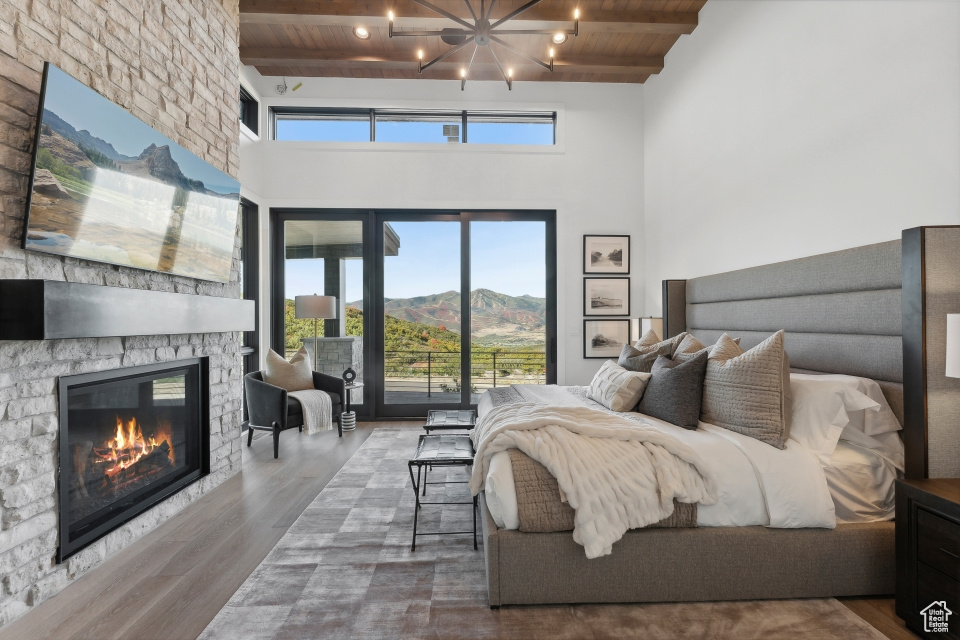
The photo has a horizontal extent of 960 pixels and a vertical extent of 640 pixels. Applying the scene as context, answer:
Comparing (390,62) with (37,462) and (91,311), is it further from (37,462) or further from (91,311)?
(37,462)

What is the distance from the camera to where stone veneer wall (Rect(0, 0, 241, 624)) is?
1.79 m

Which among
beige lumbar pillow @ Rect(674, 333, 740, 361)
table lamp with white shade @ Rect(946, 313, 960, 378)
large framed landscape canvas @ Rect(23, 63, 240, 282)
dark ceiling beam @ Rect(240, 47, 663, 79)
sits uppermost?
dark ceiling beam @ Rect(240, 47, 663, 79)

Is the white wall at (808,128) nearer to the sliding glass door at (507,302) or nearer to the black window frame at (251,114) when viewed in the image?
the sliding glass door at (507,302)

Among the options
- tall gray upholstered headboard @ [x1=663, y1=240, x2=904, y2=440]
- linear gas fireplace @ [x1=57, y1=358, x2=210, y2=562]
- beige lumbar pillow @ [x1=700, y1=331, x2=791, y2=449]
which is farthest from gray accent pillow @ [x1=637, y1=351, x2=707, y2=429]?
linear gas fireplace @ [x1=57, y1=358, x2=210, y2=562]

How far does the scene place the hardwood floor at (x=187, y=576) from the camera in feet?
5.72

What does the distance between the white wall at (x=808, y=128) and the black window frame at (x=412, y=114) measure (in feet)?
4.84

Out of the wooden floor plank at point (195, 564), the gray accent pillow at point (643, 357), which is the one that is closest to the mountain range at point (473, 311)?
Result: the wooden floor plank at point (195, 564)

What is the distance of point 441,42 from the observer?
14.5ft

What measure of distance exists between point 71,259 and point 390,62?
3.55 metres

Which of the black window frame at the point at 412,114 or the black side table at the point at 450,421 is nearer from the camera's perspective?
the black side table at the point at 450,421

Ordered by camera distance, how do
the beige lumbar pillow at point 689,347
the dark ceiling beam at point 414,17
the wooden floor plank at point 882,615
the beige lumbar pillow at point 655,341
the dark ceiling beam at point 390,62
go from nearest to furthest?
the wooden floor plank at point 882,615, the beige lumbar pillow at point 689,347, the beige lumbar pillow at point 655,341, the dark ceiling beam at point 414,17, the dark ceiling beam at point 390,62

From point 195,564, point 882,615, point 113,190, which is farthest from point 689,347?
point 113,190

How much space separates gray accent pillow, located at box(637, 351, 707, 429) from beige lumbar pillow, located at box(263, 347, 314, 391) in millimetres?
3142

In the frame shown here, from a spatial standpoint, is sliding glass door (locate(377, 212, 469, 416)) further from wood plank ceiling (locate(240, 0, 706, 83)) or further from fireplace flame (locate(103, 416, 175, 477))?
fireplace flame (locate(103, 416, 175, 477))
